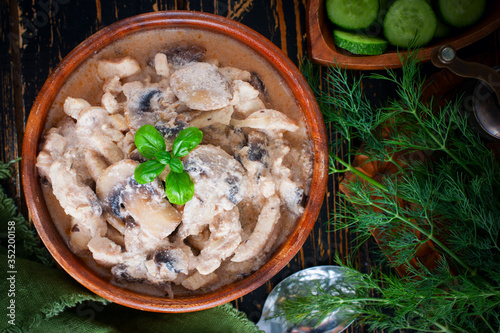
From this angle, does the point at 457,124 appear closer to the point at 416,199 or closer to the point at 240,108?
the point at 416,199

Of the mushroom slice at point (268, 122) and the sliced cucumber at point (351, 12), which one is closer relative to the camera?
the mushroom slice at point (268, 122)

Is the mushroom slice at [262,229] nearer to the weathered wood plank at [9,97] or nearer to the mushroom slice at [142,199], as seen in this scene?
the mushroom slice at [142,199]

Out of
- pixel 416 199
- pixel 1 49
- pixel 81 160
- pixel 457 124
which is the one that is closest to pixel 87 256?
pixel 81 160

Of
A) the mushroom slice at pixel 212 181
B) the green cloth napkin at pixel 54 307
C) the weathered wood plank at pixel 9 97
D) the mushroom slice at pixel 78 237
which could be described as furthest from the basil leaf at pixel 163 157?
the weathered wood plank at pixel 9 97

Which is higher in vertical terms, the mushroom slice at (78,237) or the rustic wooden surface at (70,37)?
the rustic wooden surface at (70,37)

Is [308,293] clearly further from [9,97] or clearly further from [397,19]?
[9,97]

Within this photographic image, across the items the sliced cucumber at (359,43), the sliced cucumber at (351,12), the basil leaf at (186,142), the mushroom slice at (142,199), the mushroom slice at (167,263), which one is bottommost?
the mushroom slice at (167,263)

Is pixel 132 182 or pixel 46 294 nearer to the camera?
pixel 132 182
